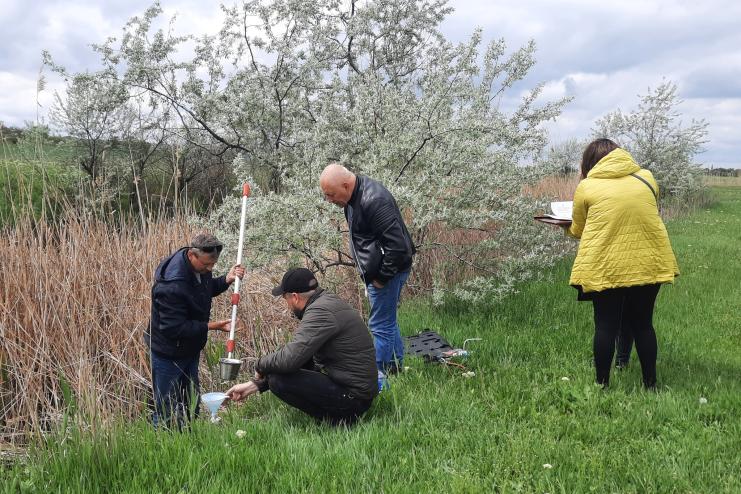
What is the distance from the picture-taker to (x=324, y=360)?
12.7 ft

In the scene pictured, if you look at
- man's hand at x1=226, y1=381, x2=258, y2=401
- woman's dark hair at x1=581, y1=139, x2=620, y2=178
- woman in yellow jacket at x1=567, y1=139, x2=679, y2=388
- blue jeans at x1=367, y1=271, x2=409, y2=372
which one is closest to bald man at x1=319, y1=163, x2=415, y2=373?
blue jeans at x1=367, y1=271, x2=409, y2=372

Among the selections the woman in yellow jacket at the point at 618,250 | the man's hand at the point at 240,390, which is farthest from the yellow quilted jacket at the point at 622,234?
the man's hand at the point at 240,390

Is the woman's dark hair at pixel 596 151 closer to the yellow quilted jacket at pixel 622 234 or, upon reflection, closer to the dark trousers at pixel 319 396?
the yellow quilted jacket at pixel 622 234

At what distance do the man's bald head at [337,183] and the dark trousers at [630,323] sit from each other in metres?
2.04

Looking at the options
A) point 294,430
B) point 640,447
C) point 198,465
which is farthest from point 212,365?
point 640,447

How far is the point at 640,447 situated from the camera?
329 cm

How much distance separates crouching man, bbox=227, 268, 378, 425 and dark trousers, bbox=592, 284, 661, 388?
1685 millimetres

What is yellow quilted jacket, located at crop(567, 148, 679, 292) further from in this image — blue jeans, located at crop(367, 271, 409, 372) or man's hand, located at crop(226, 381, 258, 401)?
man's hand, located at crop(226, 381, 258, 401)

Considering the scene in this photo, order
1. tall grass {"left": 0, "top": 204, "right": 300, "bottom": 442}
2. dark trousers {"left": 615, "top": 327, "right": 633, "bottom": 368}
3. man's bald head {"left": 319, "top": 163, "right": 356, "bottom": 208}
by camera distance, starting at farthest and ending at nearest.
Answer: tall grass {"left": 0, "top": 204, "right": 300, "bottom": 442} < dark trousers {"left": 615, "top": 327, "right": 633, "bottom": 368} < man's bald head {"left": 319, "top": 163, "right": 356, "bottom": 208}

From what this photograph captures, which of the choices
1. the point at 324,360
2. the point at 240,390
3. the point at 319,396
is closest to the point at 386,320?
the point at 324,360

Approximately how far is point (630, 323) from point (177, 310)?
11.1 feet

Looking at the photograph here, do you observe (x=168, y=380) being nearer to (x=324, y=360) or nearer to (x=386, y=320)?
(x=324, y=360)

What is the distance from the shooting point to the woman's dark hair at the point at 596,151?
4.07 meters

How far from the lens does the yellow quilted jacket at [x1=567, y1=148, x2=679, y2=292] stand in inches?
153
